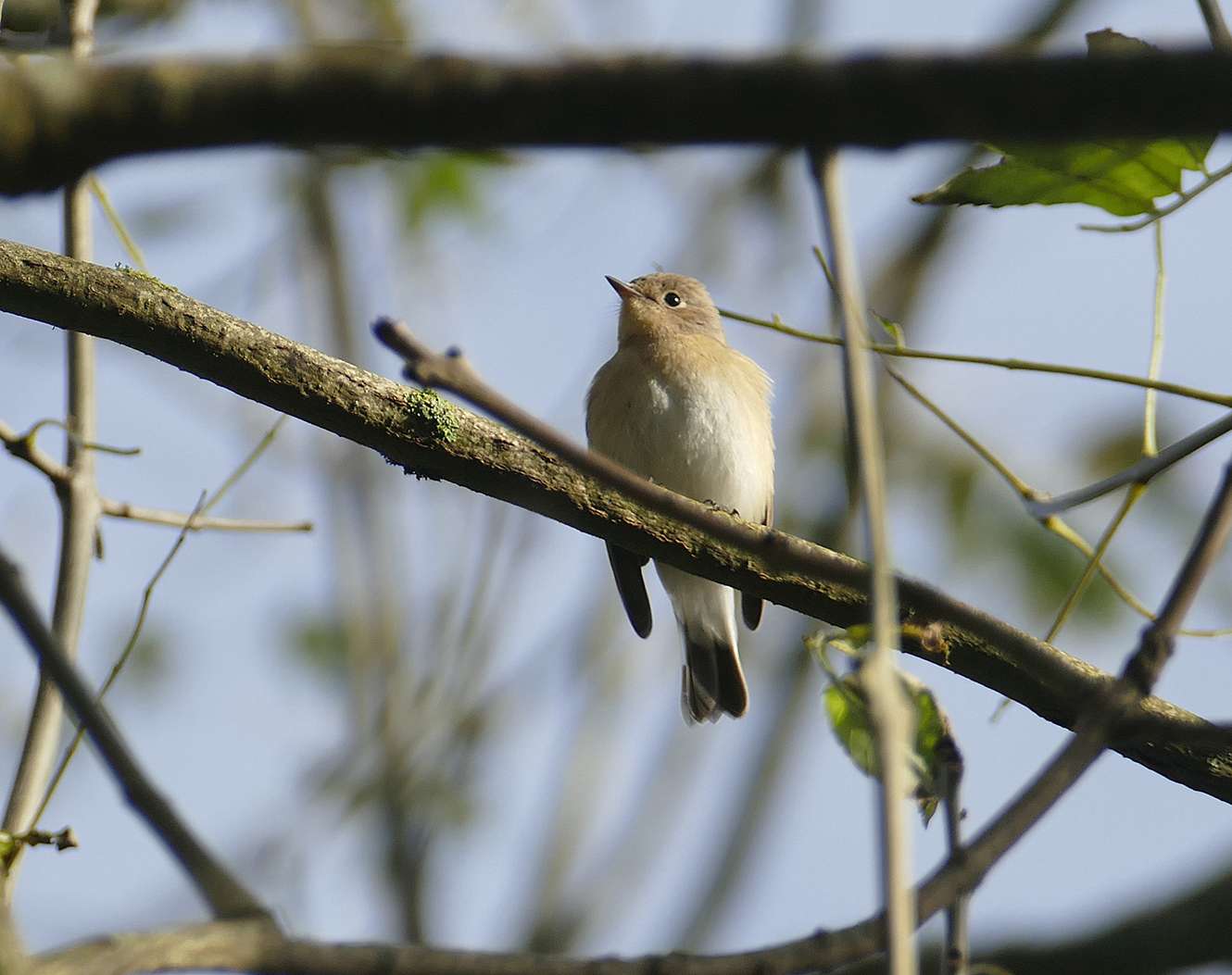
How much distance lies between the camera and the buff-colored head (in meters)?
7.96

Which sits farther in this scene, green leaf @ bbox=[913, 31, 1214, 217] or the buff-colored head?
the buff-colored head

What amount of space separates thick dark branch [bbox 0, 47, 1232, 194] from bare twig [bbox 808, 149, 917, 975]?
0.40 ft

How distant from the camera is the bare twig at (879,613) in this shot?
4.65 ft

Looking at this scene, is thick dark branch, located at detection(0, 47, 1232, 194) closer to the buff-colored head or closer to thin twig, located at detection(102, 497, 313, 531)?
thin twig, located at detection(102, 497, 313, 531)

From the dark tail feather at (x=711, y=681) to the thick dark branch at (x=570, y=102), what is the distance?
6.47 meters

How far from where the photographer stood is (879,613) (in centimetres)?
158

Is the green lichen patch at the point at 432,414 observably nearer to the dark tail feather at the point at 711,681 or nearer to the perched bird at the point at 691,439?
the perched bird at the point at 691,439

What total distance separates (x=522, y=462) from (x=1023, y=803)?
7.00 feet

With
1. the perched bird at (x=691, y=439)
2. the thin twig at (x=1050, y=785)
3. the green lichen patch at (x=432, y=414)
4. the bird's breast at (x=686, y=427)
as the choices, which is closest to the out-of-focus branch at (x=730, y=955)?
the thin twig at (x=1050, y=785)

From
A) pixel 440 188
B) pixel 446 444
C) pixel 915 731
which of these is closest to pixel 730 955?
pixel 915 731

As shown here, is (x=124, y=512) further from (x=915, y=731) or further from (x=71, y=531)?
(x=915, y=731)

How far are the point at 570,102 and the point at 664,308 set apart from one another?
22.8 ft

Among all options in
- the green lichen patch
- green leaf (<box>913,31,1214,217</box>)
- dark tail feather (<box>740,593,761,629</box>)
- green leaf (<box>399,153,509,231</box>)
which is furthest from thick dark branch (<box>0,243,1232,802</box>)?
green leaf (<box>399,153,509,231</box>)

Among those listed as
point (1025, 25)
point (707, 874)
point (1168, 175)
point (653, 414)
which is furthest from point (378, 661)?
point (1168, 175)
